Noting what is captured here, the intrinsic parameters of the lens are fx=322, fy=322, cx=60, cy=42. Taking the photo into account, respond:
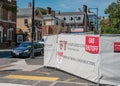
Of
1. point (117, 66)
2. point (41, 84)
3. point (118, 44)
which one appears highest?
point (118, 44)

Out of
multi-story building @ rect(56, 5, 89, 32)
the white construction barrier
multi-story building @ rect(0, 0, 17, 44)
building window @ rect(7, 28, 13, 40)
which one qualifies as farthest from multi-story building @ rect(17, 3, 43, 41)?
the white construction barrier

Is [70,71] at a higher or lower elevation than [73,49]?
lower

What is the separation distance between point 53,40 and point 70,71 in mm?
3261

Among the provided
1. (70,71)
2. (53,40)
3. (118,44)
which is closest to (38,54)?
(53,40)

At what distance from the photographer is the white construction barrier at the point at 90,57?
12023 mm

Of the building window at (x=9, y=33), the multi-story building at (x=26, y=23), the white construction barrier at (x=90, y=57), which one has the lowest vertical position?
the white construction barrier at (x=90, y=57)

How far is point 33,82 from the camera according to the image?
1326cm

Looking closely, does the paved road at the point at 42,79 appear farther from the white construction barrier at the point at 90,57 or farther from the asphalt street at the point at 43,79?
the white construction barrier at the point at 90,57

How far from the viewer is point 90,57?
13016 millimetres

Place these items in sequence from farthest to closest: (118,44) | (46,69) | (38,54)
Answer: (38,54), (46,69), (118,44)

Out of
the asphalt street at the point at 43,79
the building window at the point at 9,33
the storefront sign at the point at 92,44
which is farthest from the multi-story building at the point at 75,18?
the storefront sign at the point at 92,44

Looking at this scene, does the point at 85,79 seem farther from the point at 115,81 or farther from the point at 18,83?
the point at 18,83

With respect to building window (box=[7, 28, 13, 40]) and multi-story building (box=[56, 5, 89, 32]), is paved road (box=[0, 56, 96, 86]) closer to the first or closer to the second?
building window (box=[7, 28, 13, 40])

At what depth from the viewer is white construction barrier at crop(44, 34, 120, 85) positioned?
39.4 feet
